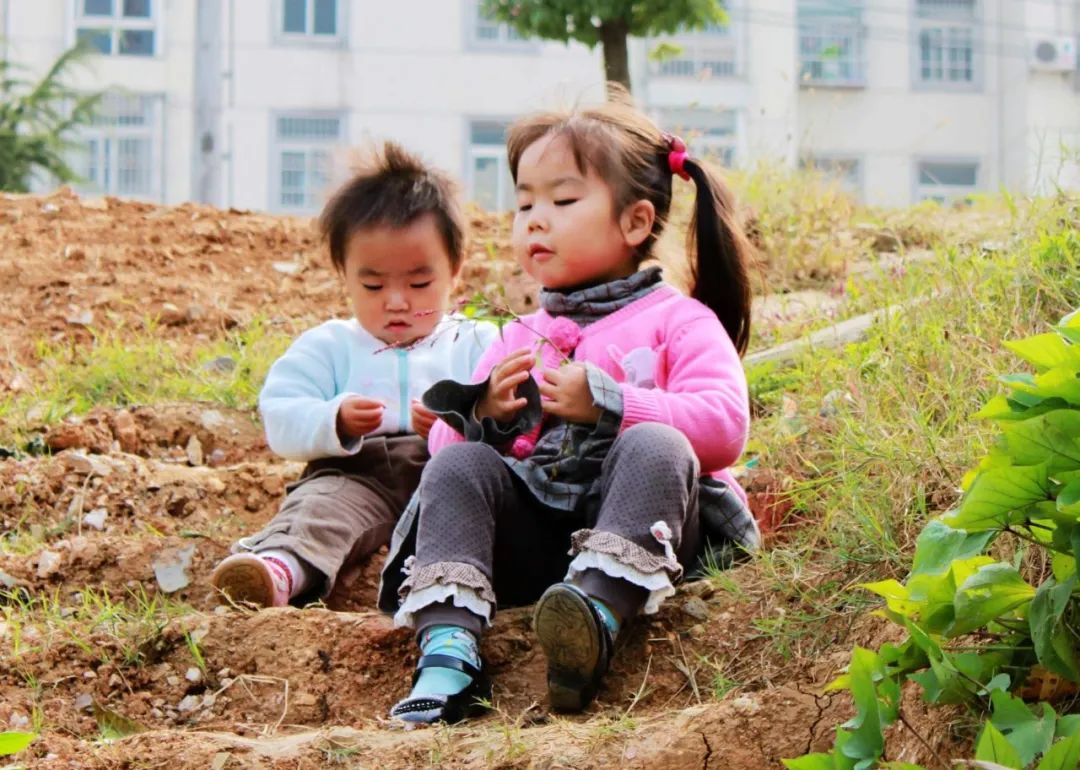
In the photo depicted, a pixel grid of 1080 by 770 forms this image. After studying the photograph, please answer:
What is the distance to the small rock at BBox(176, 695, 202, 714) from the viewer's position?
2.97 metres

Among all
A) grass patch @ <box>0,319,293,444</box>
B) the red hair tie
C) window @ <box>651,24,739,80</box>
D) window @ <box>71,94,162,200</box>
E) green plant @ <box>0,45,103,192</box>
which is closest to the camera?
the red hair tie

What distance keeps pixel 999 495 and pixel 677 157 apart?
1638 mm

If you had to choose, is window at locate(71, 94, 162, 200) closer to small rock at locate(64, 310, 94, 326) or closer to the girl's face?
small rock at locate(64, 310, 94, 326)

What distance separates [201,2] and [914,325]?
11168 millimetres

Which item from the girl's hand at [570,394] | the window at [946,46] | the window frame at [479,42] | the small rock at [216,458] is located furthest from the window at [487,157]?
the girl's hand at [570,394]

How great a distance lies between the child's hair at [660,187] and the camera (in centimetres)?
339

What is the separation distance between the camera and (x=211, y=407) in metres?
4.97

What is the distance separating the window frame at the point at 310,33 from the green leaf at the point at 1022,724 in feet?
61.5

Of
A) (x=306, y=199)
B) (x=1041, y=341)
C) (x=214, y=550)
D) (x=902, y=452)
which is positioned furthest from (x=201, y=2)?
(x=1041, y=341)

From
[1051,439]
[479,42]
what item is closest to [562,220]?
[1051,439]

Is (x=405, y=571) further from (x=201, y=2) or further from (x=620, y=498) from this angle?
(x=201, y=2)

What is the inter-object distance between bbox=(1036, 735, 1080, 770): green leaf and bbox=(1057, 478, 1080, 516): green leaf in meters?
0.27

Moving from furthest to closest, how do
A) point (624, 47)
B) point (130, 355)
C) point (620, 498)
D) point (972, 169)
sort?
point (972, 169)
point (624, 47)
point (130, 355)
point (620, 498)

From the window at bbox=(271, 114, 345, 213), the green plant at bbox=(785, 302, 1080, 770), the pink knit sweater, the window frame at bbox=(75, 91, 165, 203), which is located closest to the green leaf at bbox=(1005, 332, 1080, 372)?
the green plant at bbox=(785, 302, 1080, 770)
